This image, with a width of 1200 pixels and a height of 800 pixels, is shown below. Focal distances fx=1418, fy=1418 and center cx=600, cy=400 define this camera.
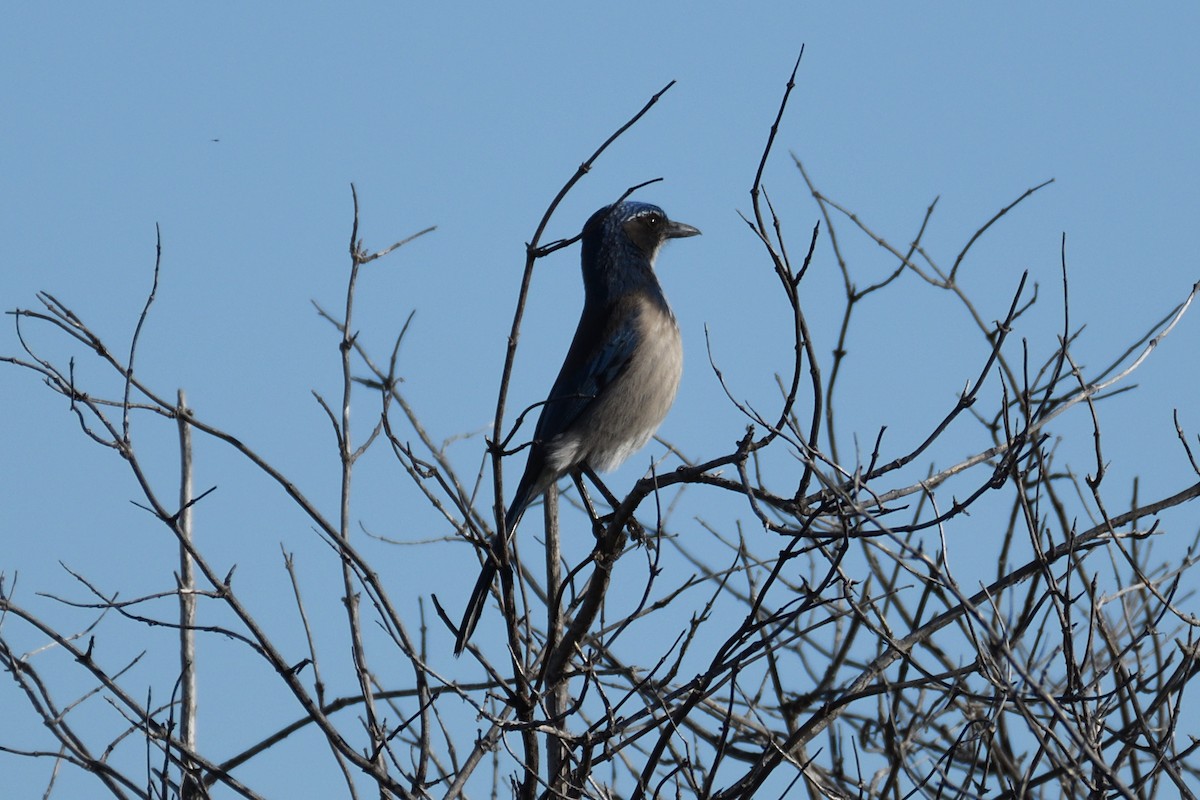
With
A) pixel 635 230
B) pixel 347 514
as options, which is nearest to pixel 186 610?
pixel 347 514

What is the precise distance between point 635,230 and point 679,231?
13.2 inches

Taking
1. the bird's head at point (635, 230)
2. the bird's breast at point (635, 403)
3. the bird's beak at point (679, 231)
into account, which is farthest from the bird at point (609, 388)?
the bird's beak at point (679, 231)

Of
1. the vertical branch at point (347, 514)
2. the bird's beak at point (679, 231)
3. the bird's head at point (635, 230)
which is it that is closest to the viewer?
the vertical branch at point (347, 514)

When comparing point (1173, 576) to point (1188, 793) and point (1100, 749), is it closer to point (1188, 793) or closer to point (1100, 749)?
point (1100, 749)

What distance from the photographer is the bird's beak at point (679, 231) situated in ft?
24.0

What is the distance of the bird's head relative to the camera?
691 centimetres

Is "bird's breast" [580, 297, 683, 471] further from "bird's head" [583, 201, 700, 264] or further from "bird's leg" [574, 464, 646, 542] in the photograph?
"bird's head" [583, 201, 700, 264]

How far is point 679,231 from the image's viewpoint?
24.0ft

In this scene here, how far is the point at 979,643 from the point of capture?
3721 millimetres

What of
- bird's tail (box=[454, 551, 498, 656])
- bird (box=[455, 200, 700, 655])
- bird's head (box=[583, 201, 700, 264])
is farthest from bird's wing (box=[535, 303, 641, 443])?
bird's tail (box=[454, 551, 498, 656])

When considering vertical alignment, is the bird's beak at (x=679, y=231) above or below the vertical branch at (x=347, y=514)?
above

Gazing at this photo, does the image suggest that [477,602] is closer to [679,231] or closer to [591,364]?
[591,364]

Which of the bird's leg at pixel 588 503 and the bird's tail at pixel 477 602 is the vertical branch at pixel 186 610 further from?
the bird's leg at pixel 588 503

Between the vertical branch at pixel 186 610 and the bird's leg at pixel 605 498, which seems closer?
the vertical branch at pixel 186 610
